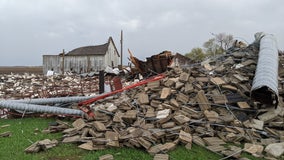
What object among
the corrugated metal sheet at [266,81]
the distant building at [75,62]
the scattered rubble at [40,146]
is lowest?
the scattered rubble at [40,146]

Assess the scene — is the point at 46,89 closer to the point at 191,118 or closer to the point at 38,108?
the point at 38,108

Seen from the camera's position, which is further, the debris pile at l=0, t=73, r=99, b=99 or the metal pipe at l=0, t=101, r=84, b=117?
the debris pile at l=0, t=73, r=99, b=99

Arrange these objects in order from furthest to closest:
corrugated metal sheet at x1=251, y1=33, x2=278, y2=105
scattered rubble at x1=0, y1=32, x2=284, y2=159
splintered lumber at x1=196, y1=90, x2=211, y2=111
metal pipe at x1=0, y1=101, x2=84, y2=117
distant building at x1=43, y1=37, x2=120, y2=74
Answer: distant building at x1=43, y1=37, x2=120, y2=74, metal pipe at x1=0, y1=101, x2=84, y2=117, splintered lumber at x1=196, y1=90, x2=211, y2=111, corrugated metal sheet at x1=251, y1=33, x2=278, y2=105, scattered rubble at x1=0, y1=32, x2=284, y2=159

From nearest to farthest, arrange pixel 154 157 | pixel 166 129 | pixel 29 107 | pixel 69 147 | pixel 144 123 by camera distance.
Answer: pixel 154 157 < pixel 69 147 < pixel 166 129 < pixel 144 123 < pixel 29 107

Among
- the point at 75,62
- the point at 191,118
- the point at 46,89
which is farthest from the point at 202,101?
the point at 75,62

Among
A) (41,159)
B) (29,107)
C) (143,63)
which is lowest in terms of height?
(41,159)

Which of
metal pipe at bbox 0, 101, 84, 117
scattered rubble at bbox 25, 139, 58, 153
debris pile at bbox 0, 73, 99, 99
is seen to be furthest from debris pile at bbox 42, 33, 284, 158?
debris pile at bbox 0, 73, 99, 99

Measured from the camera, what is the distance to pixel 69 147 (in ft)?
17.9

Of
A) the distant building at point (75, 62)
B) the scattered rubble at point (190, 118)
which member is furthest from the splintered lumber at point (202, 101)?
the distant building at point (75, 62)

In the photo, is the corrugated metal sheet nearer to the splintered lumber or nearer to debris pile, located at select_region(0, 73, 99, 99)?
the splintered lumber

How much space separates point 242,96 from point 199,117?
138 cm

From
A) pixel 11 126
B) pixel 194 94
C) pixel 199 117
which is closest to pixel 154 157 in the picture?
pixel 199 117

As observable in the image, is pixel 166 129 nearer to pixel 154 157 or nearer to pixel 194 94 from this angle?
pixel 154 157

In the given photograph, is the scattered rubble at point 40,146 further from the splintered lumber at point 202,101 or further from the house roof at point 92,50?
the house roof at point 92,50
